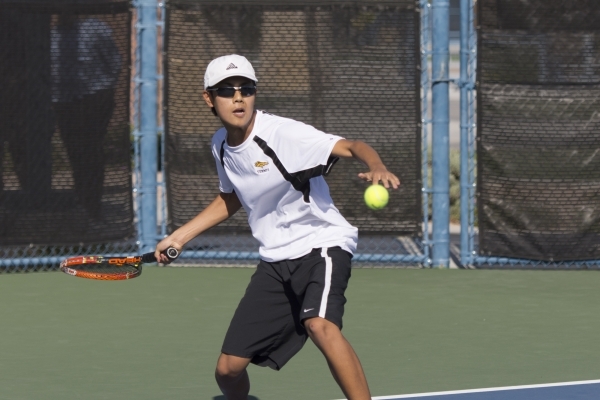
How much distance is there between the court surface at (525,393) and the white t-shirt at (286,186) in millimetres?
1032

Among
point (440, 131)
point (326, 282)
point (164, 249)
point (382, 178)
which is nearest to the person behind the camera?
point (382, 178)

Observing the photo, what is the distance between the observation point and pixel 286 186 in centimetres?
457

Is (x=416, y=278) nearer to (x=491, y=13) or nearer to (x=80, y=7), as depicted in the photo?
(x=491, y=13)

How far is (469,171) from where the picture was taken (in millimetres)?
8750

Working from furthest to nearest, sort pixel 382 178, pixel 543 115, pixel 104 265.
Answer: pixel 543 115 → pixel 104 265 → pixel 382 178

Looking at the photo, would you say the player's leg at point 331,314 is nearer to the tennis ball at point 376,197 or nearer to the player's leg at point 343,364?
the player's leg at point 343,364

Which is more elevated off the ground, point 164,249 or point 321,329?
point 164,249

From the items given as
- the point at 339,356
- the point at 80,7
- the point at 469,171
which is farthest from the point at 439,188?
the point at 339,356

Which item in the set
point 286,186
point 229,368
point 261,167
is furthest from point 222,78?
point 229,368

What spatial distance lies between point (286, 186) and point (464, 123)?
4.37 m

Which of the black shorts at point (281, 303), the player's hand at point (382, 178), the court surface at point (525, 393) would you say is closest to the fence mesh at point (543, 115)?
the court surface at point (525, 393)

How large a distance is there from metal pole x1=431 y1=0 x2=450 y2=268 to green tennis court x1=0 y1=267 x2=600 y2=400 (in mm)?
239

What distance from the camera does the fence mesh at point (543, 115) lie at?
332 inches

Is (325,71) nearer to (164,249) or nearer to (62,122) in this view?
(62,122)
